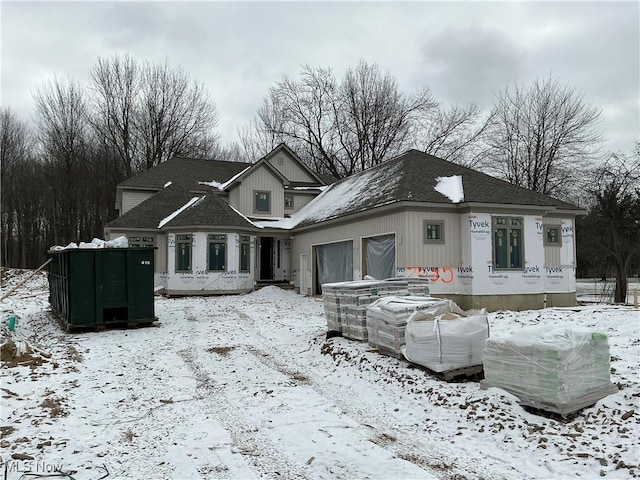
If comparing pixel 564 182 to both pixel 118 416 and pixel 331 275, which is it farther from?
pixel 118 416

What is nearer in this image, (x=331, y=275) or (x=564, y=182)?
(x=331, y=275)

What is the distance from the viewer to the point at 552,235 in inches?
758

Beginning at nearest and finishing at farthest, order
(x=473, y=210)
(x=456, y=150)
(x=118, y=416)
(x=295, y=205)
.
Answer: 1. (x=118, y=416)
2. (x=473, y=210)
3. (x=295, y=205)
4. (x=456, y=150)

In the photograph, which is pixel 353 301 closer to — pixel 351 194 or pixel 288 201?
pixel 351 194

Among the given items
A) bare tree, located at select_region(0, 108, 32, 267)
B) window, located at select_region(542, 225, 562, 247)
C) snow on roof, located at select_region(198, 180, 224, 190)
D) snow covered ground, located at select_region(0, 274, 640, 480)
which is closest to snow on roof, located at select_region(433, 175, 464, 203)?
window, located at select_region(542, 225, 562, 247)

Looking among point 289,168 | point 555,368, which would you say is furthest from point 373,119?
point 555,368

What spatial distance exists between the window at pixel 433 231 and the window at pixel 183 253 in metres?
11.5

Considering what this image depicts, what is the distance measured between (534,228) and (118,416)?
14.8m

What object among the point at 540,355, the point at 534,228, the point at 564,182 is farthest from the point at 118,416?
the point at 564,182

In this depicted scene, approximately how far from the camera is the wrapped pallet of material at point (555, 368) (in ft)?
18.8

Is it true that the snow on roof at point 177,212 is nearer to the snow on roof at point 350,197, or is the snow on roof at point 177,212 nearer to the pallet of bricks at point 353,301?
the snow on roof at point 350,197

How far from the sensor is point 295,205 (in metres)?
28.3

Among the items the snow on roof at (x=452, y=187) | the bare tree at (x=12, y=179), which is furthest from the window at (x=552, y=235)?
the bare tree at (x=12, y=179)

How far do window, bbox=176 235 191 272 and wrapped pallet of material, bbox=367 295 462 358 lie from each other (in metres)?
14.8
